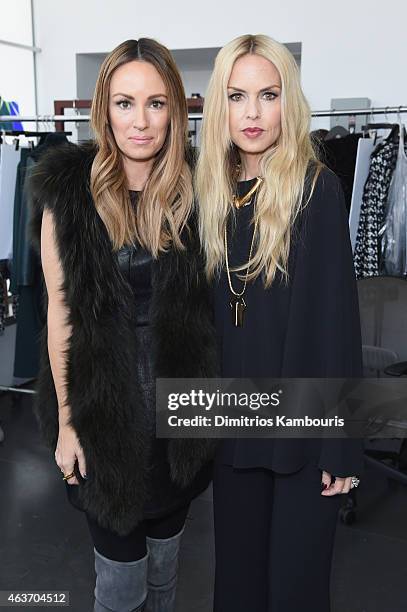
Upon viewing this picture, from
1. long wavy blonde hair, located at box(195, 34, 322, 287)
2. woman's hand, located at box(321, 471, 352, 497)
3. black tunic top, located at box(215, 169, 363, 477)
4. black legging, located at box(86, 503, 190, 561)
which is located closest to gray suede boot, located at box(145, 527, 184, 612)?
black legging, located at box(86, 503, 190, 561)

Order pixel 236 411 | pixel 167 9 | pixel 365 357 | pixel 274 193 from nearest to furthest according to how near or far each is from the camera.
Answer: pixel 274 193
pixel 236 411
pixel 365 357
pixel 167 9

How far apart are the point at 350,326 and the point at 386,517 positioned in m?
1.72

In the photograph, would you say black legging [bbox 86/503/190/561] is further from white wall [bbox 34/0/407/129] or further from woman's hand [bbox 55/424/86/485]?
white wall [bbox 34/0/407/129]

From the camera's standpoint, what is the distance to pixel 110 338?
4.64ft

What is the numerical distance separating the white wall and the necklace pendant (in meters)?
4.33

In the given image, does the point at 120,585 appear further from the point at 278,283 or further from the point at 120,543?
the point at 278,283

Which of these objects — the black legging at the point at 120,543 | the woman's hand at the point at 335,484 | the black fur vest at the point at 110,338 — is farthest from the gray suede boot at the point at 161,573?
the woman's hand at the point at 335,484

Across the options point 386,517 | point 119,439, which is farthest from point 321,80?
point 119,439

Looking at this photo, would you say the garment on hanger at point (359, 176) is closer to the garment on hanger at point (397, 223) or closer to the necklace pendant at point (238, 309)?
the garment on hanger at point (397, 223)

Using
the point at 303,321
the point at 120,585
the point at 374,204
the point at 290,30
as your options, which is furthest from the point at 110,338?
the point at 290,30

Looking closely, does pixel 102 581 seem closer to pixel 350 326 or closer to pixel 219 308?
pixel 219 308

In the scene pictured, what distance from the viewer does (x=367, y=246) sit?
134 inches

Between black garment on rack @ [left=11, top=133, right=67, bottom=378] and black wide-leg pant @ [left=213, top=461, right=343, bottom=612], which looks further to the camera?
black garment on rack @ [left=11, top=133, right=67, bottom=378]

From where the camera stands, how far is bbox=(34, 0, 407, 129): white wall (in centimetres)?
525
